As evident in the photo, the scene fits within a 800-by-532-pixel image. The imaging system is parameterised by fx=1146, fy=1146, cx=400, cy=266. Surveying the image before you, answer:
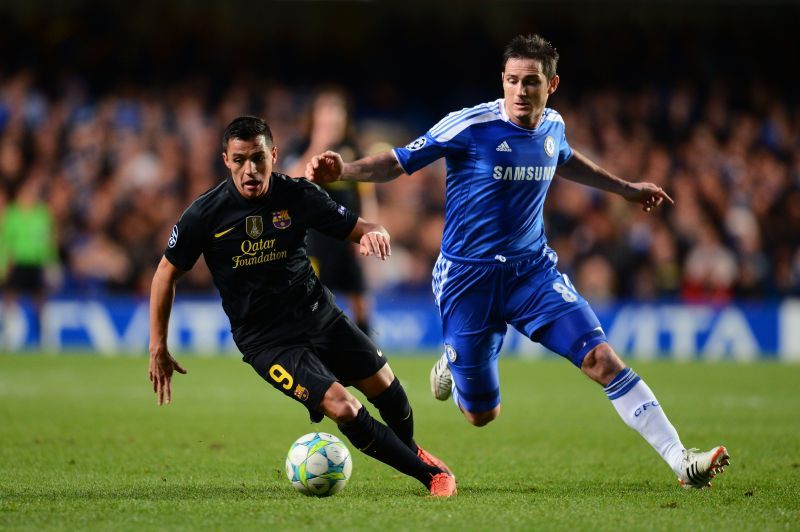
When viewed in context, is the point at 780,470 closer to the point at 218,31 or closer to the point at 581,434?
the point at 581,434

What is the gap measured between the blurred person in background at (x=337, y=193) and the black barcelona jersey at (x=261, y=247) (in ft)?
→ 12.2

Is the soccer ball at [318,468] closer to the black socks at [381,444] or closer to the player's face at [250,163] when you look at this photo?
the black socks at [381,444]

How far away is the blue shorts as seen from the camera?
617 centimetres

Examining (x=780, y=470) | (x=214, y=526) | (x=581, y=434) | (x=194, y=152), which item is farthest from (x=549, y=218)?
(x=214, y=526)

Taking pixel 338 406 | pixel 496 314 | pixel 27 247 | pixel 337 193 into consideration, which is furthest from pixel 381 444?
pixel 27 247

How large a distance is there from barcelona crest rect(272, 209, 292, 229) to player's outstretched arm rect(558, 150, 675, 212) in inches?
69.7

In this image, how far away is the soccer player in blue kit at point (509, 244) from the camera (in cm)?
607

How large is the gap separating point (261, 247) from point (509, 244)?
4.62ft

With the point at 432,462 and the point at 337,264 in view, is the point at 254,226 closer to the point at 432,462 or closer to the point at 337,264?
the point at 432,462

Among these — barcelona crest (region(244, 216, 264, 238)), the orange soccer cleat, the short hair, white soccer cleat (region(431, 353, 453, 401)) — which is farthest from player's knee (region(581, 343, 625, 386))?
the short hair

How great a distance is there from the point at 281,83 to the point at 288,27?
2007 millimetres

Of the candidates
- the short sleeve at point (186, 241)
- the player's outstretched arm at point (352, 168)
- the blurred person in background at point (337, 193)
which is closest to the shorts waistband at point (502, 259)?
the player's outstretched arm at point (352, 168)

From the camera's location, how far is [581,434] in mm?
9008

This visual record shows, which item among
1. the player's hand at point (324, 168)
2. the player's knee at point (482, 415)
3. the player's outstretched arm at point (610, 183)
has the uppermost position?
the player's outstretched arm at point (610, 183)
